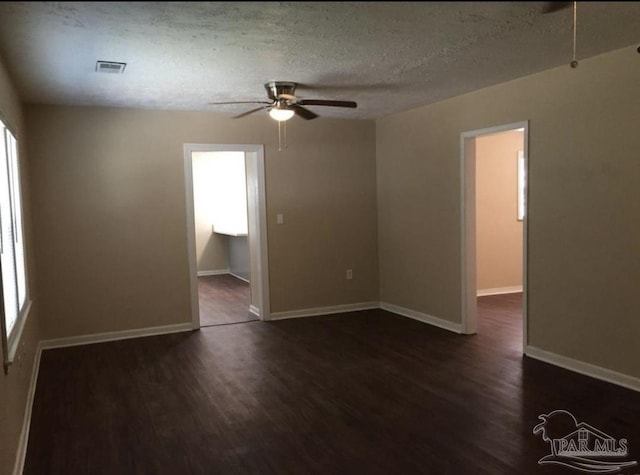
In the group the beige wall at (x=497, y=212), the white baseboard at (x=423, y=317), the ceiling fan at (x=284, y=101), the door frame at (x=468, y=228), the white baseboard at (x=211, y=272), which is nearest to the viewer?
the ceiling fan at (x=284, y=101)

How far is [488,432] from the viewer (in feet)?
9.57

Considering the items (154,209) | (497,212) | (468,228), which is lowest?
(468,228)

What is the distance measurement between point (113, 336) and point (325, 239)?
254cm

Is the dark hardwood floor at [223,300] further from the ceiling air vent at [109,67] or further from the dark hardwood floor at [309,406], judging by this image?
the ceiling air vent at [109,67]

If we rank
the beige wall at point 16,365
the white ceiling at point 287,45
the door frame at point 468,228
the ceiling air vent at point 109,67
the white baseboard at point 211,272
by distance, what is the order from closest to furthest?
the beige wall at point 16,365, the white ceiling at point 287,45, the ceiling air vent at point 109,67, the door frame at point 468,228, the white baseboard at point 211,272

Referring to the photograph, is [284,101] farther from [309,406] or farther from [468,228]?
[309,406]

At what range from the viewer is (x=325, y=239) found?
239 inches

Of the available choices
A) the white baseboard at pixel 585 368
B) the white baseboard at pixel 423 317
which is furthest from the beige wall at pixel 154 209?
the white baseboard at pixel 585 368

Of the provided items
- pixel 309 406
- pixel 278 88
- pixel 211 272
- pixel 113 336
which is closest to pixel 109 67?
pixel 278 88

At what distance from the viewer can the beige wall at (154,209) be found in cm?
491

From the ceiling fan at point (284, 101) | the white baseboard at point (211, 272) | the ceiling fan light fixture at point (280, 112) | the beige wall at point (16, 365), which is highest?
the ceiling fan at point (284, 101)

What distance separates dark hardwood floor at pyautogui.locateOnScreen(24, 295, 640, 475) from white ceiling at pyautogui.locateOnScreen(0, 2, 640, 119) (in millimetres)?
2198

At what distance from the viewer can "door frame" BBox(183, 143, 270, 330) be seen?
5398 mm

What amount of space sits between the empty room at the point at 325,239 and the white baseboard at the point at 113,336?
0.07 ft
